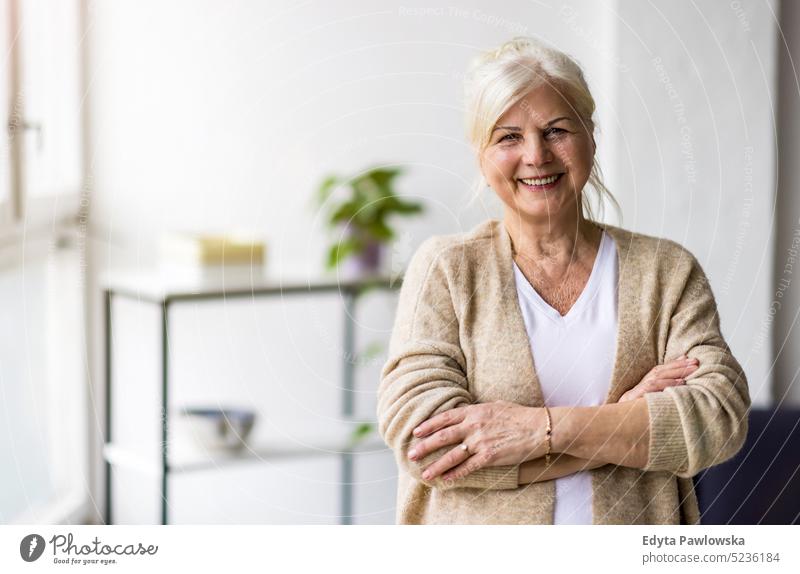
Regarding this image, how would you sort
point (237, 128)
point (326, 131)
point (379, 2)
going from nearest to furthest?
point (379, 2)
point (237, 128)
point (326, 131)

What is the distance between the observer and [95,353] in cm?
143

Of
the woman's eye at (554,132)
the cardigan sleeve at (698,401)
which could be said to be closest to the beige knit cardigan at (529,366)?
the cardigan sleeve at (698,401)

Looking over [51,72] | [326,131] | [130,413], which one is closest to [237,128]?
[326,131]

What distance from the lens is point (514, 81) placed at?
0.81 metres

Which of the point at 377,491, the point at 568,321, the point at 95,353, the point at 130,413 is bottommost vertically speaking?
the point at 377,491

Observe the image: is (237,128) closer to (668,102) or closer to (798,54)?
(668,102)

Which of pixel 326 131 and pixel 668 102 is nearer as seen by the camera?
pixel 668 102

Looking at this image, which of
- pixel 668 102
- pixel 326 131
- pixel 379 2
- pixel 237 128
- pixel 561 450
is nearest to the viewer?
pixel 561 450

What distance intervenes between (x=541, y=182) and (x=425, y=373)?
20 cm

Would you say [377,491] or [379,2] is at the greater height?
[379,2]

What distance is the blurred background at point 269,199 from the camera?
40.6 inches

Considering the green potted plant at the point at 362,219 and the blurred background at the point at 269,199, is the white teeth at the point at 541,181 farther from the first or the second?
the green potted plant at the point at 362,219

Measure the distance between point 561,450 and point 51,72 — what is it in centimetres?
74

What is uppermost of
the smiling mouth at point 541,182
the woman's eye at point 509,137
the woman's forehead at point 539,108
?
the woman's forehead at point 539,108
